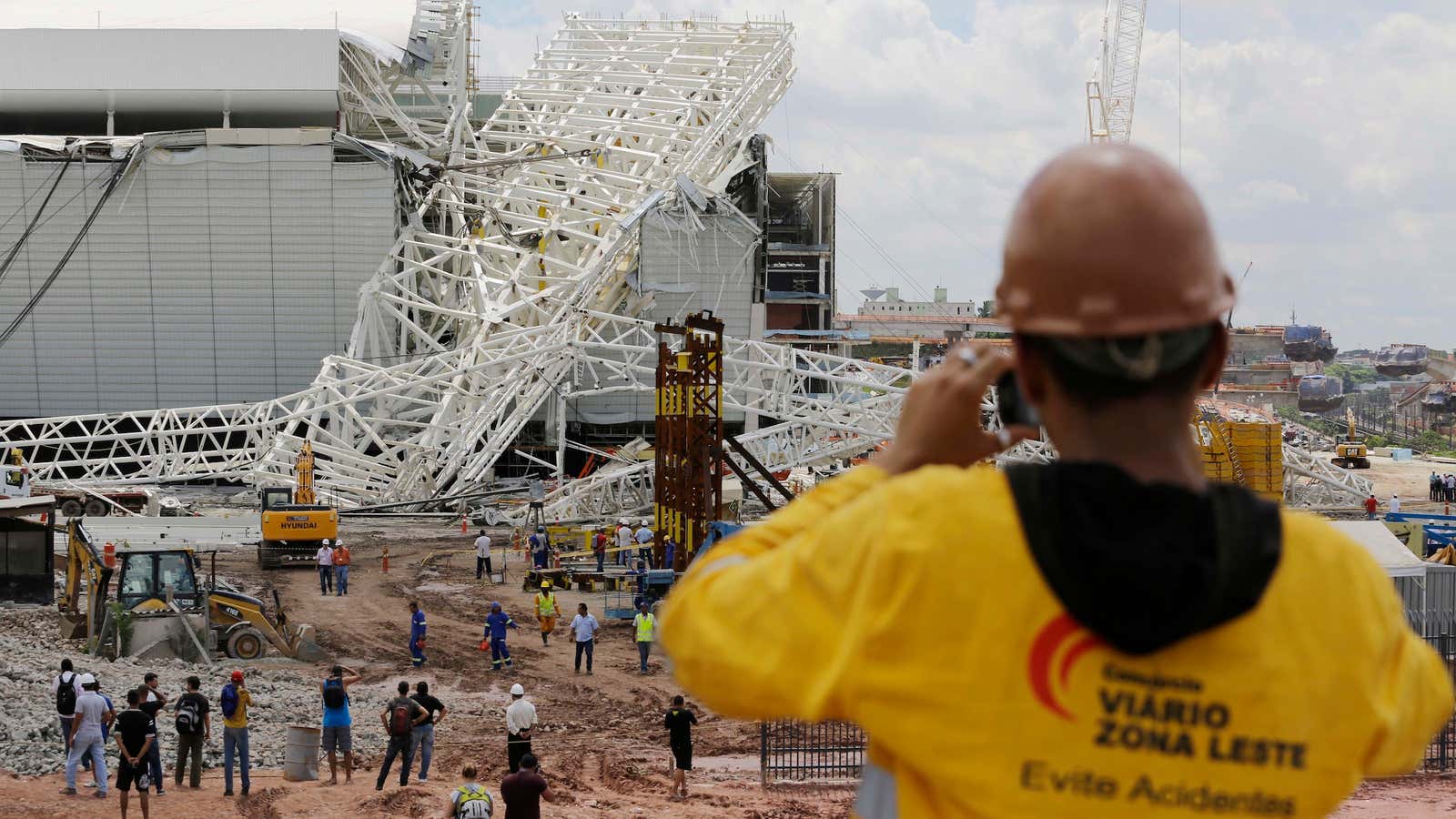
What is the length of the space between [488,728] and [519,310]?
31.3 meters

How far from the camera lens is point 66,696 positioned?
16.7 meters

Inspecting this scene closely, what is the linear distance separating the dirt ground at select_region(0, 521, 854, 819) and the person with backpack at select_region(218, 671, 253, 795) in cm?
27

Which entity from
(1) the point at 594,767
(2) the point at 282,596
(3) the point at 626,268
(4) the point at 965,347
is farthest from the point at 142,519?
(4) the point at 965,347

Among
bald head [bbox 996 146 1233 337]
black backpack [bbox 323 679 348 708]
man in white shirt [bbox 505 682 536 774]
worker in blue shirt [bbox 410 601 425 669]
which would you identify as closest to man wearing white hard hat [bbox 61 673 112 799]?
black backpack [bbox 323 679 348 708]

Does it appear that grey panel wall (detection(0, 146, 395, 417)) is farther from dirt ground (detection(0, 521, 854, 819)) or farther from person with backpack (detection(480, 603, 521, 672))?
person with backpack (detection(480, 603, 521, 672))

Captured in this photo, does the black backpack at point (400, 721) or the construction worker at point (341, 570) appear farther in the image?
the construction worker at point (341, 570)

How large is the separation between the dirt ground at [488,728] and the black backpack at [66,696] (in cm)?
73

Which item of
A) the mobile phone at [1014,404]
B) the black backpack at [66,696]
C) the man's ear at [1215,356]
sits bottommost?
the black backpack at [66,696]

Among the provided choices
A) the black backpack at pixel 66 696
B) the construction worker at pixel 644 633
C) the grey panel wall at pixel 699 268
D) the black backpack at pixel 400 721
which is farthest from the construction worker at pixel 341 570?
the grey panel wall at pixel 699 268

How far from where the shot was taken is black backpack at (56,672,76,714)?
16.6 meters

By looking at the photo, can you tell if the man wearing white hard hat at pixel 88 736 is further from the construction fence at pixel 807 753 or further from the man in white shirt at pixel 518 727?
the construction fence at pixel 807 753

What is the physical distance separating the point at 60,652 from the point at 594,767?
9269 mm

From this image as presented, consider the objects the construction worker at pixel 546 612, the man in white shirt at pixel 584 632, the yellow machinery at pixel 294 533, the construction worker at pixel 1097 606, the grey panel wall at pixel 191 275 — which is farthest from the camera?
the grey panel wall at pixel 191 275

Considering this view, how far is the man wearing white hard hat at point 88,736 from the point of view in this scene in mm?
15500
